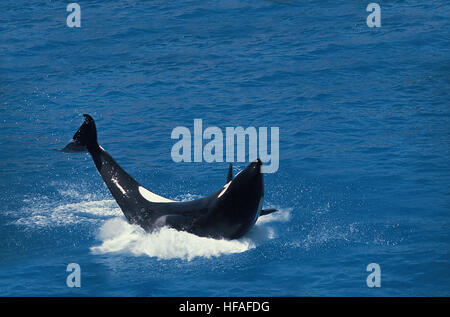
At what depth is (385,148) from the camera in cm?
2716

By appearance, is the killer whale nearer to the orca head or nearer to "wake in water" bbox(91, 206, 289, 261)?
the orca head

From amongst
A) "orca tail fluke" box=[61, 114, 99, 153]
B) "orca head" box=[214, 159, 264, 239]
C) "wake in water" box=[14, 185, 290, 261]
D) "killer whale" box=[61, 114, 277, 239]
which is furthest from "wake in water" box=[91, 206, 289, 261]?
"orca tail fluke" box=[61, 114, 99, 153]

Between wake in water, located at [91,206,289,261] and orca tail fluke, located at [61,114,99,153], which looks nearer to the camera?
wake in water, located at [91,206,289,261]

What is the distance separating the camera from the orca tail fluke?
22.8m

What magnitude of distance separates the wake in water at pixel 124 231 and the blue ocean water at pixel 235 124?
53 mm

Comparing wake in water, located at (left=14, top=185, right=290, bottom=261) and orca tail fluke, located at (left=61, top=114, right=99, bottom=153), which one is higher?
orca tail fluke, located at (left=61, top=114, right=99, bottom=153)

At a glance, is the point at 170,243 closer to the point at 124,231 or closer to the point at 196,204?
the point at 196,204

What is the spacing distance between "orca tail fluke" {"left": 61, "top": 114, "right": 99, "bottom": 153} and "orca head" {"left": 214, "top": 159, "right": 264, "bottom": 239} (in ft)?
13.7

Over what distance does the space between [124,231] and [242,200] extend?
353 centimetres

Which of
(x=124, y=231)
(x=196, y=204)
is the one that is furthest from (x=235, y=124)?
(x=196, y=204)

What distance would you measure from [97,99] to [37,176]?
6.31m

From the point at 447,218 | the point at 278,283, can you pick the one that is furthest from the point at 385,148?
the point at 278,283

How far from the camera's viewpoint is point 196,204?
21.1 m
